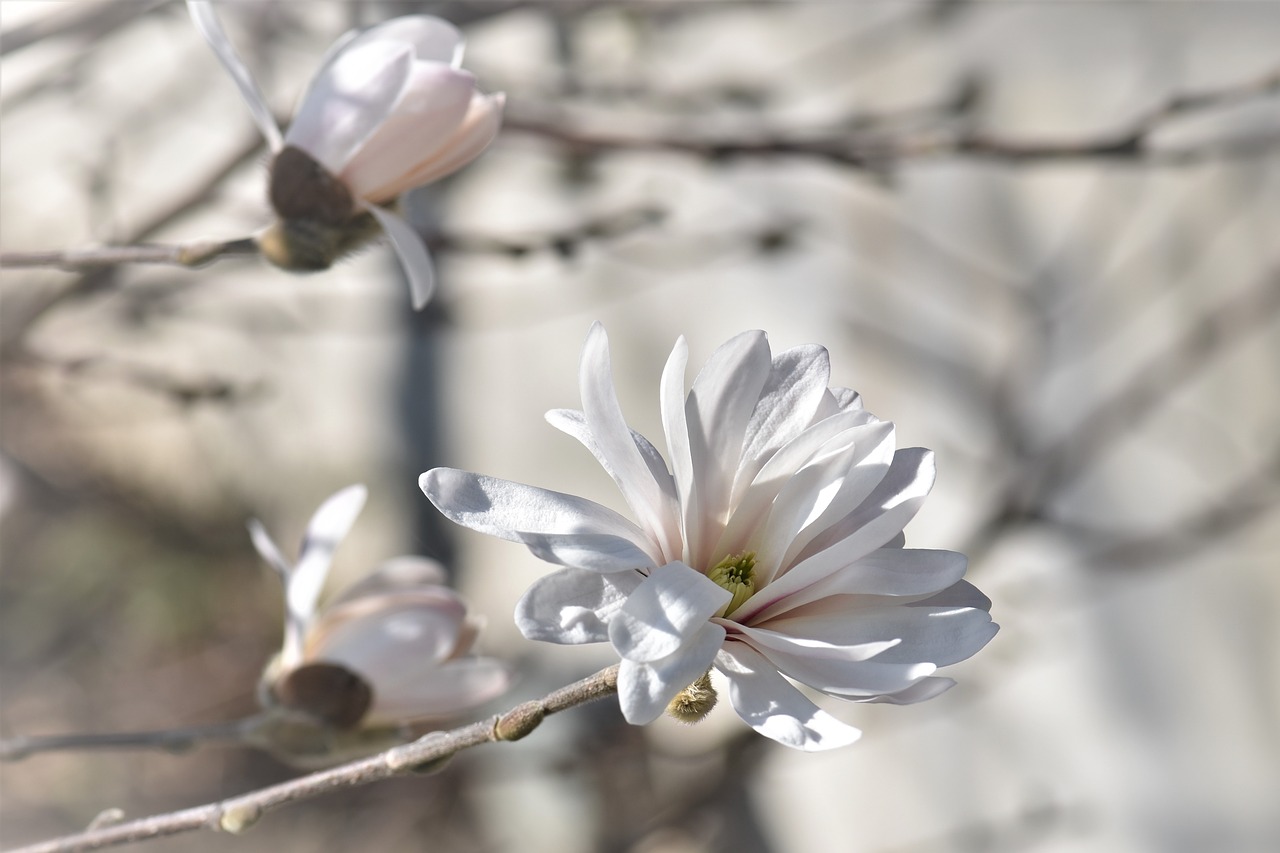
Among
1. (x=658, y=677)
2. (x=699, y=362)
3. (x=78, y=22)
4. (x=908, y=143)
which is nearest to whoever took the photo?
(x=658, y=677)

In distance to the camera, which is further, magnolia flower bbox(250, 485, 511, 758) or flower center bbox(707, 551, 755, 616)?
magnolia flower bbox(250, 485, 511, 758)

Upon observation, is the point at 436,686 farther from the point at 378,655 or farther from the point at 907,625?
the point at 907,625

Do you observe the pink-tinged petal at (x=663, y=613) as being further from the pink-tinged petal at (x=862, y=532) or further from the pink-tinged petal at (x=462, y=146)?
the pink-tinged petal at (x=462, y=146)

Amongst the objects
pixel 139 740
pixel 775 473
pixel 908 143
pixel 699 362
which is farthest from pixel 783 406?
pixel 699 362

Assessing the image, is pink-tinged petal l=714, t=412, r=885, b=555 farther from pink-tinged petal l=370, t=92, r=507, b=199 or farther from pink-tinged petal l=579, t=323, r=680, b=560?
pink-tinged petal l=370, t=92, r=507, b=199

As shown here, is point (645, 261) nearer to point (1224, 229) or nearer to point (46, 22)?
point (1224, 229)

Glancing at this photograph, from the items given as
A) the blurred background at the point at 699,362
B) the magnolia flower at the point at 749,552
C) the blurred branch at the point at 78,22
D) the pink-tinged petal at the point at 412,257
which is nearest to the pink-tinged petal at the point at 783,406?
the magnolia flower at the point at 749,552

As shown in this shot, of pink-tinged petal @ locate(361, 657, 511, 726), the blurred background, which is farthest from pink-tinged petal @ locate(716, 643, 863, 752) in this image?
the blurred background
